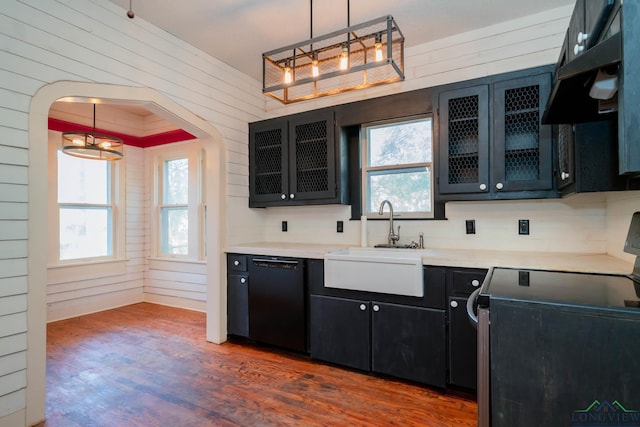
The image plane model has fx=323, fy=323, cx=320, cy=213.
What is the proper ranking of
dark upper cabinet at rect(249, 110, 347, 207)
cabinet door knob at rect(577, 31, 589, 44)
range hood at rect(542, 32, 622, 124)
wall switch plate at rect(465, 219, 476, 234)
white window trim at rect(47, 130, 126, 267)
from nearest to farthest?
range hood at rect(542, 32, 622, 124), cabinet door knob at rect(577, 31, 589, 44), wall switch plate at rect(465, 219, 476, 234), dark upper cabinet at rect(249, 110, 347, 207), white window trim at rect(47, 130, 126, 267)

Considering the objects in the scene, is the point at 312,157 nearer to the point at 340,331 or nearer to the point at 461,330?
the point at 340,331

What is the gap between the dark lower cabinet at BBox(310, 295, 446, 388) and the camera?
2.31 m

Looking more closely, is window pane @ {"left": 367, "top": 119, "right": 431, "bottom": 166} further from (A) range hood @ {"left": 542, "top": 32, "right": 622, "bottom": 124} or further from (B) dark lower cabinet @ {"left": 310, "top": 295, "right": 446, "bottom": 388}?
(B) dark lower cabinet @ {"left": 310, "top": 295, "right": 446, "bottom": 388}

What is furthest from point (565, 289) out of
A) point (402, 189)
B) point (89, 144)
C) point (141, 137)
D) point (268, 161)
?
point (141, 137)

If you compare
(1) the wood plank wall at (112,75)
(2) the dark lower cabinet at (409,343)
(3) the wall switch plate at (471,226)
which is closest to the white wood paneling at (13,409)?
(1) the wood plank wall at (112,75)

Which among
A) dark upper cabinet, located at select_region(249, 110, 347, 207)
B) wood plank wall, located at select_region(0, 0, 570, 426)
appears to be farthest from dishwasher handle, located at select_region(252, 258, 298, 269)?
dark upper cabinet, located at select_region(249, 110, 347, 207)

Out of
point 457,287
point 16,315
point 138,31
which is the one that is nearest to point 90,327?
point 16,315

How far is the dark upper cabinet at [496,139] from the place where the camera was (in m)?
2.35

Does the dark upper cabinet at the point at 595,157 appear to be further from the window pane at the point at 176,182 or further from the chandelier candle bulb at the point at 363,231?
the window pane at the point at 176,182

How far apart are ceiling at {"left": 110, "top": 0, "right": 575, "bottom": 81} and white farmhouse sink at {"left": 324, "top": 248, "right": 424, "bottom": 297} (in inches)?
75.9

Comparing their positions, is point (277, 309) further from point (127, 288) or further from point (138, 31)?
point (127, 288)

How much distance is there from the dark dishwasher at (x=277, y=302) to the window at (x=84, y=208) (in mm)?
2830

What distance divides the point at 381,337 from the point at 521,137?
186 centimetres

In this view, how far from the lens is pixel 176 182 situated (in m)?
4.89
